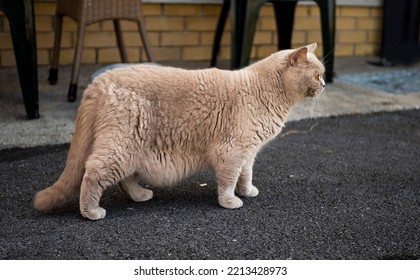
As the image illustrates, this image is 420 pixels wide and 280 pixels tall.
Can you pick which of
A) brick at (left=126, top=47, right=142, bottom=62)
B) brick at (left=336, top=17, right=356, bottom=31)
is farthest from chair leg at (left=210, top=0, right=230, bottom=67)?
brick at (left=336, top=17, right=356, bottom=31)

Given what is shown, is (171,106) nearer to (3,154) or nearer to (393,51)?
(3,154)

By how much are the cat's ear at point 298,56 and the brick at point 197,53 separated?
9.64 ft

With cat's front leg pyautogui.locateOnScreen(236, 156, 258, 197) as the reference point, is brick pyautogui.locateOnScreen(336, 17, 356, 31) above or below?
above

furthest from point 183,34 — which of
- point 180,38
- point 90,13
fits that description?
point 90,13

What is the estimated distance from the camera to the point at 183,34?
4996 mm

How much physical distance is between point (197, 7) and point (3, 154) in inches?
106

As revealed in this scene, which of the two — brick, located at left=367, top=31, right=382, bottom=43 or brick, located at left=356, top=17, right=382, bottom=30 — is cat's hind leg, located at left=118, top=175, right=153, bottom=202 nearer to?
brick, located at left=356, top=17, right=382, bottom=30

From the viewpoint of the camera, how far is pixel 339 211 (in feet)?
7.13

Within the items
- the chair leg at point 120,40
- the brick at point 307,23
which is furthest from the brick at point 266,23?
the chair leg at point 120,40

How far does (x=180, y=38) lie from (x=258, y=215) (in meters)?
3.12

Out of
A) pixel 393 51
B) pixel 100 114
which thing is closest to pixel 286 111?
pixel 100 114

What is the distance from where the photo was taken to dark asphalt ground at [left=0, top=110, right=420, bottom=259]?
1.83 m

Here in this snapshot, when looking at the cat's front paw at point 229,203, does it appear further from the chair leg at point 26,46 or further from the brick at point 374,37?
the brick at point 374,37

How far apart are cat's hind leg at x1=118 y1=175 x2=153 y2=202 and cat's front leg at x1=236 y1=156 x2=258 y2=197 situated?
372mm
